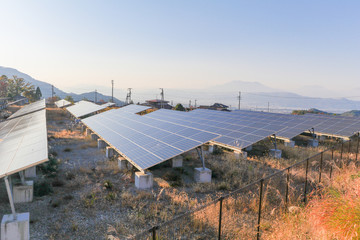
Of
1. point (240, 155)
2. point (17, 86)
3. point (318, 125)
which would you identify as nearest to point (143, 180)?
point (240, 155)

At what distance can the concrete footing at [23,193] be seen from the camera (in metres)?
9.74

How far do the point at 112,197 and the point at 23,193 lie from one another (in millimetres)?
3770

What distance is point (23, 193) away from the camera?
984cm

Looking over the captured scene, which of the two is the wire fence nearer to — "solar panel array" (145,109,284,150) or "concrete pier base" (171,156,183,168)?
"concrete pier base" (171,156,183,168)

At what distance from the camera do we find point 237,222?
8.29 m

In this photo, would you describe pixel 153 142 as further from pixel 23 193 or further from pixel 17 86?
pixel 17 86

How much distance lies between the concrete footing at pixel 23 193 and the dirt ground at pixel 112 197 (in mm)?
301

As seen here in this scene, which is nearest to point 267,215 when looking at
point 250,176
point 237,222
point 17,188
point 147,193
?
point 237,222

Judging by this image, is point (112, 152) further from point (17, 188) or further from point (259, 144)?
point (259, 144)

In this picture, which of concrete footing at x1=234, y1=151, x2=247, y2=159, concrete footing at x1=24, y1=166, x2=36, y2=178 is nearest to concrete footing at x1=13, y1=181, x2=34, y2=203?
concrete footing at x1=24, y1=166, x2=36, y2=178

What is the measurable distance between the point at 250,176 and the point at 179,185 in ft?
13.8

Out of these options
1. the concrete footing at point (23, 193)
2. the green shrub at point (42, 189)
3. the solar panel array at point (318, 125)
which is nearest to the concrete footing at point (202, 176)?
the green shrub at point (42, 189)

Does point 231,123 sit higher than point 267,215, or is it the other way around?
A: point 231,123

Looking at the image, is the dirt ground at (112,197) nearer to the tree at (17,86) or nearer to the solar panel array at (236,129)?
the solar panel array at (236,129)
